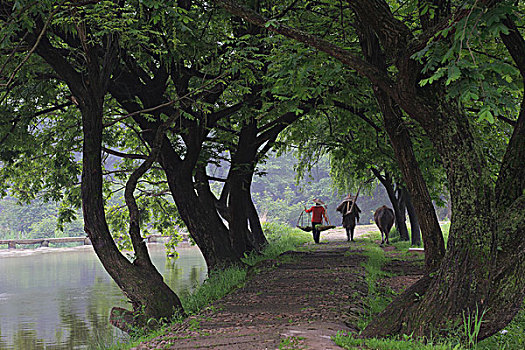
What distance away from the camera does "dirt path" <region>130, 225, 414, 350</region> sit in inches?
249

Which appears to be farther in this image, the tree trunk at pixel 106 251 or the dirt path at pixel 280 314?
the tree trunk at pixel 106 251

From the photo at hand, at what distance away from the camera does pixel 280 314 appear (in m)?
7.92

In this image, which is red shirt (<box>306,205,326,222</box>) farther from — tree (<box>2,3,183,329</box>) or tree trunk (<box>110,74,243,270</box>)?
tree (<box>2,3,183,329</box>)

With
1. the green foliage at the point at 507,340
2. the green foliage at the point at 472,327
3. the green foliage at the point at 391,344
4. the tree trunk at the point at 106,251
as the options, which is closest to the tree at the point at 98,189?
the tree trunk at the point at 106,251

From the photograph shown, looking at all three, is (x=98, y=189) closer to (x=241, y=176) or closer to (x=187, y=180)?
(x=187, y=180)

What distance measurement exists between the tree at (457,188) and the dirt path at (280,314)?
1.05m

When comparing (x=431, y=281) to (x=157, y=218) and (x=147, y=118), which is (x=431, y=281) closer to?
(x=147, y=118)

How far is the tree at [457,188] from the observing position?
19.1ft

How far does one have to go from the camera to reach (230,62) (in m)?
10.7

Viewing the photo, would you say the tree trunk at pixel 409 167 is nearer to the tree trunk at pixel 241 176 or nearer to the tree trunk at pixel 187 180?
the tree trunk at pixel 187 180

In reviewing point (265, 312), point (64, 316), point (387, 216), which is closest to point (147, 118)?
point (265, 312)

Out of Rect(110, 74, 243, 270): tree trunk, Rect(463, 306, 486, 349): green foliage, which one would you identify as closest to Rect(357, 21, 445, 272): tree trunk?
Rect(463, 306, 486, 349): green foliage

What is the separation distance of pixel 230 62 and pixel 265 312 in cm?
507

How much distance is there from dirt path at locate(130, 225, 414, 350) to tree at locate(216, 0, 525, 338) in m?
1.05
